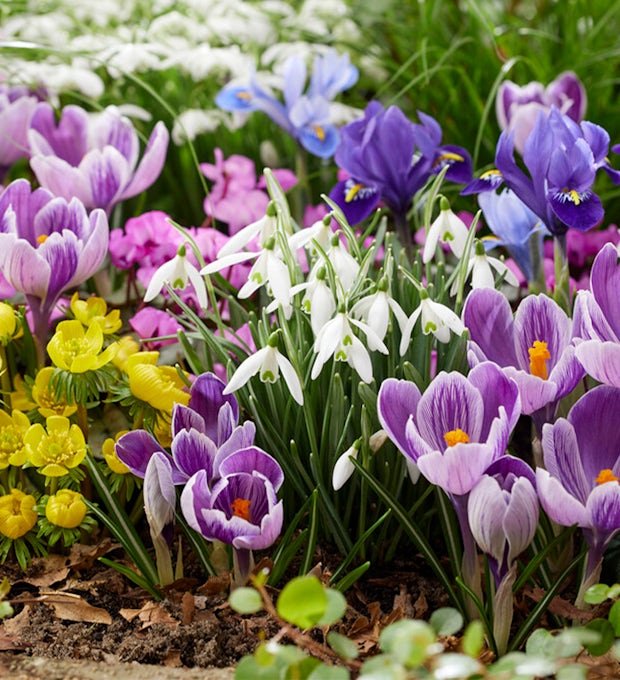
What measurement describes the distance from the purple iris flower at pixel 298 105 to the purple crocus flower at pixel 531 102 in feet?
1.10

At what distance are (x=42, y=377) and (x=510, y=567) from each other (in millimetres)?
675

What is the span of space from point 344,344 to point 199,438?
0.76 feet

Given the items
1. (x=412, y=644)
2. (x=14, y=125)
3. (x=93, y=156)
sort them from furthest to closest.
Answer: (x=14, y=125) → (x=93, y=156) → (x=412, y=644)

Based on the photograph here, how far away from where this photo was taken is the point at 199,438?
1.09 m

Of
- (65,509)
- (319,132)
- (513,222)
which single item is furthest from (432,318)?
(319,132)

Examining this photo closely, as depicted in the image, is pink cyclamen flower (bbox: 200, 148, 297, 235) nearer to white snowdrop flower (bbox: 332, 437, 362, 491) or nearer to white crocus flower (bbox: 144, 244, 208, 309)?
white crocus flower (bbox: 144, 244, 208, 309)

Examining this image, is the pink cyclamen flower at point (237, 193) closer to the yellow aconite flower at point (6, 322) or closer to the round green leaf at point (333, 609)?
the yellow aconite flower at point (6, 322)

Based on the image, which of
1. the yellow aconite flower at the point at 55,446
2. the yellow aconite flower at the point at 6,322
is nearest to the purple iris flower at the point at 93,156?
the yellow aconite flower at the point at 6,322

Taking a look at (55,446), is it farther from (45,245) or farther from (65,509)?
(45,245)

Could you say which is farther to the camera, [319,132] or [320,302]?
[319,132]

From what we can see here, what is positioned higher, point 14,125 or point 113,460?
point 14,125

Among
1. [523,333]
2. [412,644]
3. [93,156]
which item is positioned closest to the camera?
[412,644]

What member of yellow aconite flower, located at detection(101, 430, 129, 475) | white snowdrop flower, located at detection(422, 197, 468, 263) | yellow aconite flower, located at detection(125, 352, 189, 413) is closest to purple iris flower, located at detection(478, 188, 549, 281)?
white snowdrop flower, located at detection(422, 197, 468, 263)

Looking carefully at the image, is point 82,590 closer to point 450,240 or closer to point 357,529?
point 357,529
